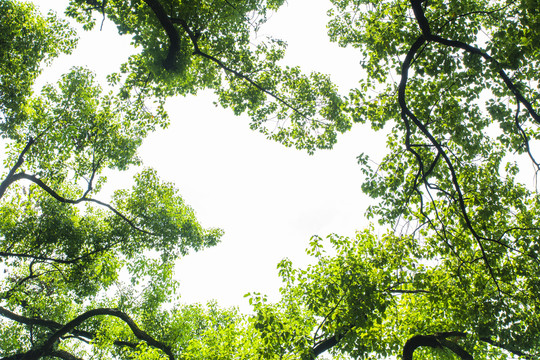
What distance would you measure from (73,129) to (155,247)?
6.84 metres

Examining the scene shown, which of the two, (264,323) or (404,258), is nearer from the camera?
(264,323)

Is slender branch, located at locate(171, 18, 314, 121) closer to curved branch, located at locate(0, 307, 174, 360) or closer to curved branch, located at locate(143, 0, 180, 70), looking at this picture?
curved branch, located at locate(143, 0, 180, 70)

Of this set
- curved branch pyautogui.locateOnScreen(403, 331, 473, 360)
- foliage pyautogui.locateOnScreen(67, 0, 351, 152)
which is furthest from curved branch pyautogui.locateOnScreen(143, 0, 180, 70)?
curved branch pyautogui.locateOnScreen(403, 331, 473, 360)

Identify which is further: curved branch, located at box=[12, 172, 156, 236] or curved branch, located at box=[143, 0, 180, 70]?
curved branch, located at box=[12, 172, 156, 236]

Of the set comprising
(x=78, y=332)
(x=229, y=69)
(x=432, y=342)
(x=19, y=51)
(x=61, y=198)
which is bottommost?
(x=432, y=342)

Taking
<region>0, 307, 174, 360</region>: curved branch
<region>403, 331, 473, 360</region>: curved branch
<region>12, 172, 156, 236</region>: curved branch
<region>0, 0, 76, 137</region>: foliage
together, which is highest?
<region>0, 0, 76, 137</region>: foliage

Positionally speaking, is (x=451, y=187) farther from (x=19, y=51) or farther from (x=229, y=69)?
(x=19, y=51)

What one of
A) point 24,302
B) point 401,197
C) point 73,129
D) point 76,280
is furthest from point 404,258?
point 24,302

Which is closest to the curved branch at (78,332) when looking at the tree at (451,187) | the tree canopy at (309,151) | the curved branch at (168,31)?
the tree canopy at (309,151)

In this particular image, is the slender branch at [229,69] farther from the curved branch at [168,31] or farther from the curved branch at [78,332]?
the curved branch at [78,332]

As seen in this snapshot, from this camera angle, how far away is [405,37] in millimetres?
7574

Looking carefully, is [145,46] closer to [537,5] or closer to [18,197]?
[537,5]

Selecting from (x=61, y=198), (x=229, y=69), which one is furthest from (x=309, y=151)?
(x=61, y=198)

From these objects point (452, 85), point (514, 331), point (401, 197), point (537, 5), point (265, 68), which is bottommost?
point (514, 331)
